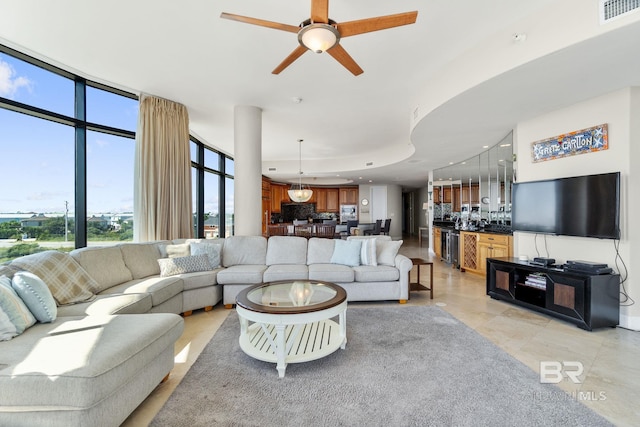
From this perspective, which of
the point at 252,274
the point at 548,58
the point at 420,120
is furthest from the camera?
the point at 420,120

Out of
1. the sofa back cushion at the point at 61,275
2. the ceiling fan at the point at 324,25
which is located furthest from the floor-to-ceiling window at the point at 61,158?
the ceiling fan at the point at 324,25

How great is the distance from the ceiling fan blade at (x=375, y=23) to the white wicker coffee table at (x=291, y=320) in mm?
2117

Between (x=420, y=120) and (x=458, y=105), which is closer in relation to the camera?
(x=458, y=105)

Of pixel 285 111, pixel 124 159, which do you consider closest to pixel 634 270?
pixel 285 111

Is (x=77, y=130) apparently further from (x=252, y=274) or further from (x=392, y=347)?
(x=392, y=347)

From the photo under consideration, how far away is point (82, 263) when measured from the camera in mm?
2922

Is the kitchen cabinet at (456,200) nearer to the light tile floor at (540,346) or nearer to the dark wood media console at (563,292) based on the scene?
the light tile floor at (540,346)

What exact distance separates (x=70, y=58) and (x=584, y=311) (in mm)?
6360

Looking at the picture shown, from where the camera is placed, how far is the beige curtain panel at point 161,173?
4141 mm

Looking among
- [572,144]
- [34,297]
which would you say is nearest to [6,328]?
[34,297]

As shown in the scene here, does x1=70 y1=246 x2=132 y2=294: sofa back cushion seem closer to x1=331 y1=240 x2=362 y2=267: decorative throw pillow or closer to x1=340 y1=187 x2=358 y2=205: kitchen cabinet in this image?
x1=331 y1=240 x2=362 y2=267: decorative throw pillow

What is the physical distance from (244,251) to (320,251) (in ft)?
3.82

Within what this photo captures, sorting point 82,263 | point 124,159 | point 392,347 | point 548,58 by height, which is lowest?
point 392,347

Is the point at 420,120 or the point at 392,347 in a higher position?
the point at 420,120
